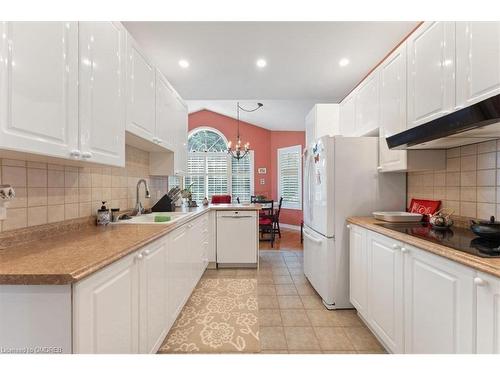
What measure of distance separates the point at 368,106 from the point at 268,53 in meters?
1.18

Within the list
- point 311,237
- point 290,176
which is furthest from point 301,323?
point 290,176

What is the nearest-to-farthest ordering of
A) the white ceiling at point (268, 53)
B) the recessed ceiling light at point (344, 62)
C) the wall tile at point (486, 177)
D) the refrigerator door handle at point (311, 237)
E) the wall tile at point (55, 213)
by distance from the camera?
1. the wall tile at point (55, 213)
2. the wall tile at point (486, 177)
3. the white ceiling at point (268, 53)
4. the refrigerator door handle at point (311, 237)
5. the recessed ceiling light at point (344, 62)

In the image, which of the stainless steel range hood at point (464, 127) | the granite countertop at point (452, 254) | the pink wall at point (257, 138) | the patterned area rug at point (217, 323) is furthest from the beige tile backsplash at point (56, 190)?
the pink wall at point (257, 138)

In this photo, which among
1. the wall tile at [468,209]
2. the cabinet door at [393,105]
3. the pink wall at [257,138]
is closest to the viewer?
the wall tile at [468,209]

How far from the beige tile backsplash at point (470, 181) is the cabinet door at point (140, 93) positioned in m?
2.44

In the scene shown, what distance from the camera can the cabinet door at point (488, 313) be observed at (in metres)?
0.83

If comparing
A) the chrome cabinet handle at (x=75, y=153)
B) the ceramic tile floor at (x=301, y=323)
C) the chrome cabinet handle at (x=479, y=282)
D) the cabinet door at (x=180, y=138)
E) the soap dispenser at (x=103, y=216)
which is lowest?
the ceramic tile floor at (x=301, y=323)

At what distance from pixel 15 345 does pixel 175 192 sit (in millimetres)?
2237

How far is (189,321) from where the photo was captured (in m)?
1.97

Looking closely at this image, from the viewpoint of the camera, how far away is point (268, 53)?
2.48 m

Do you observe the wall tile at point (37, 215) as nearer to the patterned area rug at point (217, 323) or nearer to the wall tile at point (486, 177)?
the patterned area rug at point (217, 323)

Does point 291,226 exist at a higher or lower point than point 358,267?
lower

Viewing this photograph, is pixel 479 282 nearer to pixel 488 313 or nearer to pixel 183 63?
pixel 488 313
